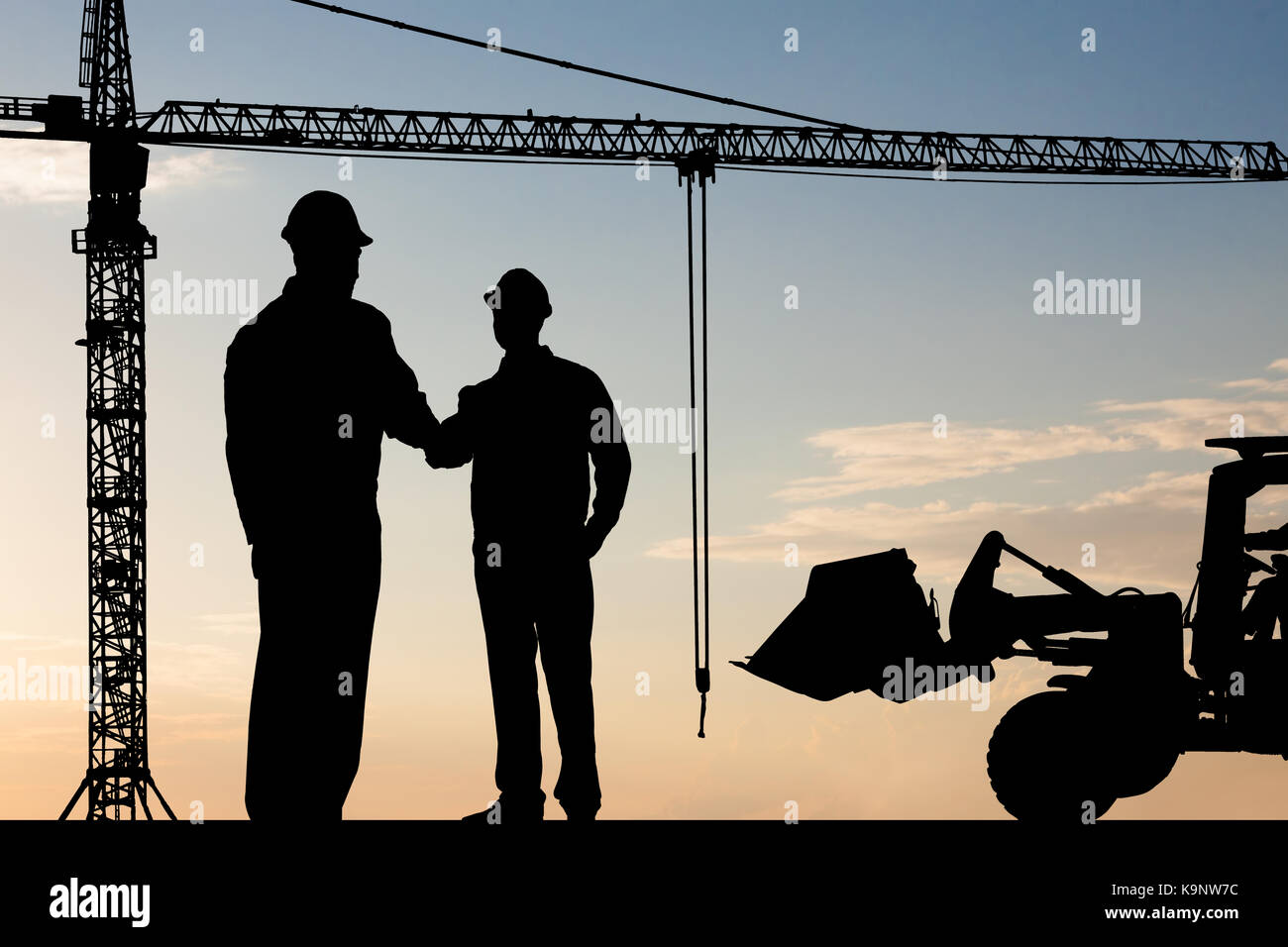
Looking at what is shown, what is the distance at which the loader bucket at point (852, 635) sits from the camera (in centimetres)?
909

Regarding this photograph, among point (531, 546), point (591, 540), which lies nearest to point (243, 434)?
point (531, 546)

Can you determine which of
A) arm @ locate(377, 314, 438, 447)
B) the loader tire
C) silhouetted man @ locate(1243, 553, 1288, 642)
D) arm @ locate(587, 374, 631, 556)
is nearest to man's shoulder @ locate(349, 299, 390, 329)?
arm @ locate(377, 314, 438, 447)

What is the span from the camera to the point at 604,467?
22.3 feet

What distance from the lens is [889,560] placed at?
9.30m

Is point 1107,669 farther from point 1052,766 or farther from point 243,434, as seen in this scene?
point 243,434

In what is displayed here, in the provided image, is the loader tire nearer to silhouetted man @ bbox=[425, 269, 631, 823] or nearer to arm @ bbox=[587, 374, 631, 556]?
silhouetted man @ bbox=[425, 269, 631, 823]

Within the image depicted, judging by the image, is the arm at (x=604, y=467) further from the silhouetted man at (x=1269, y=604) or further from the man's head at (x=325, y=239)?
the silhouetted man at (x=1269, y=604)

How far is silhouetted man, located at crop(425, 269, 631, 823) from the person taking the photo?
21.7 ft

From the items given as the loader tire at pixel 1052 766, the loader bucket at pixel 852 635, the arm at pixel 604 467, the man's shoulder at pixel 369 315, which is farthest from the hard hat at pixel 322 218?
the loader tire at pixel 1052 766

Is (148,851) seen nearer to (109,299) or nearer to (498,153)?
(109,299)

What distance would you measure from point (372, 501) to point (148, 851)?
5.66ft

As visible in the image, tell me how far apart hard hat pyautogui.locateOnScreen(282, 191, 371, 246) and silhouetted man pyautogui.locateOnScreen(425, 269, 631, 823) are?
1033 mm

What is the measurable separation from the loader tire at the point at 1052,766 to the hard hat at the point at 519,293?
4622mm

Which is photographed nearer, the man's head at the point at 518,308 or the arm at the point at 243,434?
the arm at the point at 243,434
